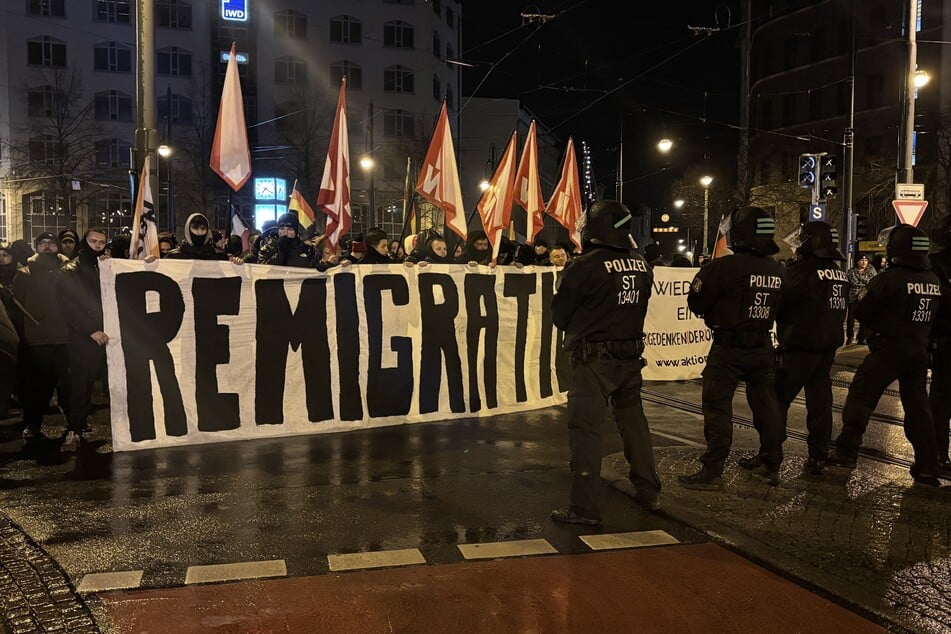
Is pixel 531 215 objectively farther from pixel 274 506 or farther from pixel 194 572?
pixel 194 572

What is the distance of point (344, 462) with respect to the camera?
680cm

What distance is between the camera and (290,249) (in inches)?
372

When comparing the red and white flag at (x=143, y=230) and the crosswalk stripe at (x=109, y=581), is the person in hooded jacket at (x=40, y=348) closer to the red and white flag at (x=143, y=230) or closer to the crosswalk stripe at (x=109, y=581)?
the red and white flag at (x=143, y=230)

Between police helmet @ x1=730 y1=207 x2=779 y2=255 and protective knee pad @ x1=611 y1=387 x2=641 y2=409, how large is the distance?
1.35 m

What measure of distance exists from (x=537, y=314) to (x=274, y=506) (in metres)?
4.49

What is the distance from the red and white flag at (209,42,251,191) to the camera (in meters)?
8.58

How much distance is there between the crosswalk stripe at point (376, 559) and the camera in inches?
177

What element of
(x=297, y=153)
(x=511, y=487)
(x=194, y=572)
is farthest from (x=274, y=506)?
(x=297, y=153)

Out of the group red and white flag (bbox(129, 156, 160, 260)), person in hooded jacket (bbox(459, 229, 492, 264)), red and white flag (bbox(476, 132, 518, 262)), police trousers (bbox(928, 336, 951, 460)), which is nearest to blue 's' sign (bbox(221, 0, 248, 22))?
red and white flag (bbox(476, 132, 518, 262))

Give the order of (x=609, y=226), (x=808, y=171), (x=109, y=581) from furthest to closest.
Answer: (x=808, y=171), (x=609, y=226), (x=109, y=581)

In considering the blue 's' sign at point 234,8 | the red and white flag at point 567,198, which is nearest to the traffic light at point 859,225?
the red and white flag at point 567,198

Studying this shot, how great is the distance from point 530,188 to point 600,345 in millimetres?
7030

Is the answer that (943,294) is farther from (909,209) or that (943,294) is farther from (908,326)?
(909,209)

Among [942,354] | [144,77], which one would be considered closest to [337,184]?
[144,77]
